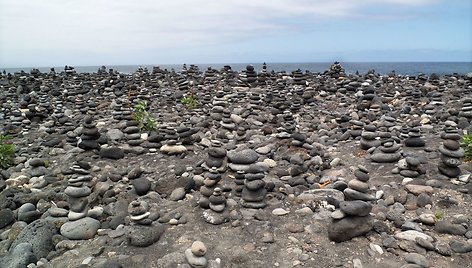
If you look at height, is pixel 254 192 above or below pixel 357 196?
below

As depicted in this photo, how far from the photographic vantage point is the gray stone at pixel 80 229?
23.3 feet

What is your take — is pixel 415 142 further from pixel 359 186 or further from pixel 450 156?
pixel 359 186

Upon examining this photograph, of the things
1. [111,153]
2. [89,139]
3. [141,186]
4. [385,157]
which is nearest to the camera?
[141,186]

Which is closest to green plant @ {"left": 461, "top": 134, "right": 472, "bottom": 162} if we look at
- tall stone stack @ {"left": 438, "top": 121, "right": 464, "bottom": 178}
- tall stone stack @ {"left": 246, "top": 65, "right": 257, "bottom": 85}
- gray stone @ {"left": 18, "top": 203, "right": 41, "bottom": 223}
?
tall stone stack @ {"left": 438, "top": 121, "right": 464, "bottom": 178}

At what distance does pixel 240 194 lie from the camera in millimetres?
8258

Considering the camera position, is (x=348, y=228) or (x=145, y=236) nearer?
(x=348, y=228)

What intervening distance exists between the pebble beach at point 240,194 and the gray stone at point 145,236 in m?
0.02

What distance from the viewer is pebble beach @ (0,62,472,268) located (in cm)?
625

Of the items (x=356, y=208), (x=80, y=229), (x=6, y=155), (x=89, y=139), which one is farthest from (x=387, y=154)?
(x=6, y=155)

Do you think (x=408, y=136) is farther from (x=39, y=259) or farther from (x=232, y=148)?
(x=39, y=259)

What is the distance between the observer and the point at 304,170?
9.60 metres

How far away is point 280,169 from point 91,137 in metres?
6.30

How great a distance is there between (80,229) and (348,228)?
512 cm

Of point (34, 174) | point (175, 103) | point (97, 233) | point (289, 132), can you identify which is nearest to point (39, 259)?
point (97, 233)
